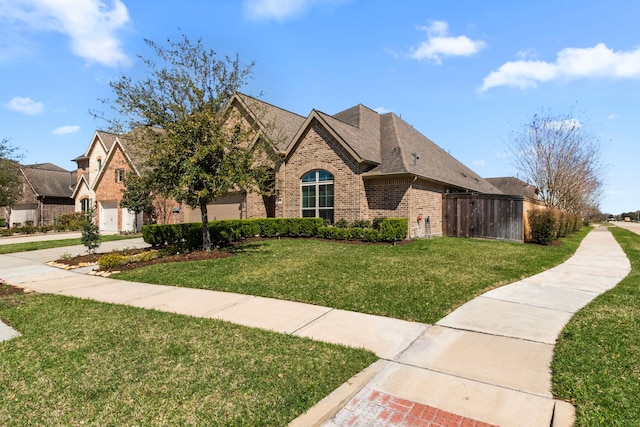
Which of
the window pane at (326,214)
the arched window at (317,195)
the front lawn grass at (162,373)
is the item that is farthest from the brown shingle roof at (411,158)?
the front lawn grass at (162,373)

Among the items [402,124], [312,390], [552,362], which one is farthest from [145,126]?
[402,124]

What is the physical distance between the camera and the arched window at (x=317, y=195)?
18297mm

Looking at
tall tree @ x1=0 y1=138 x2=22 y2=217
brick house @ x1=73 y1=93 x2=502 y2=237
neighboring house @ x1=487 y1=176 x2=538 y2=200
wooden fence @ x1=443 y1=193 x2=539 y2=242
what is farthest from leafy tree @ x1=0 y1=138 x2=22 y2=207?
neighboring house @ x1=487 y1=176 x2=538 y2=200

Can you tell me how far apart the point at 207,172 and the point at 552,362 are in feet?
35.0

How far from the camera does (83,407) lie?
3.32m

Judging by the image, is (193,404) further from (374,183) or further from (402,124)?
(402,124)

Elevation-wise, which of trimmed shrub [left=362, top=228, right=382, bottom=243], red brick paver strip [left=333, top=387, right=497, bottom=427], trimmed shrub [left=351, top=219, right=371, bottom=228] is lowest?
red brick paver strip [left=333, top=387, right=497, bottom=427]

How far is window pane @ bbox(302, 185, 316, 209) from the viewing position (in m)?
18.8

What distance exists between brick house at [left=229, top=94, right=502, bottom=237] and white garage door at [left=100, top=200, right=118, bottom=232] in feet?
52.9

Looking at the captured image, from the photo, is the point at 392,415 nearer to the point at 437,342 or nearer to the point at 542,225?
the point at 437,342

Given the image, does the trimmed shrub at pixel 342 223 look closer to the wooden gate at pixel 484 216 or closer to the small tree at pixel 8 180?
the wooden gate at pixel 484 216

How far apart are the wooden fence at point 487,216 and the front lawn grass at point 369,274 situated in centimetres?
352

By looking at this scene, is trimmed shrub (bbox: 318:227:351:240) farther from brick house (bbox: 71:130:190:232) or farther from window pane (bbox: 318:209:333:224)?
brick house (bbox: 71:130:190:232)

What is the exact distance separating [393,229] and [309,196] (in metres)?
5.60
